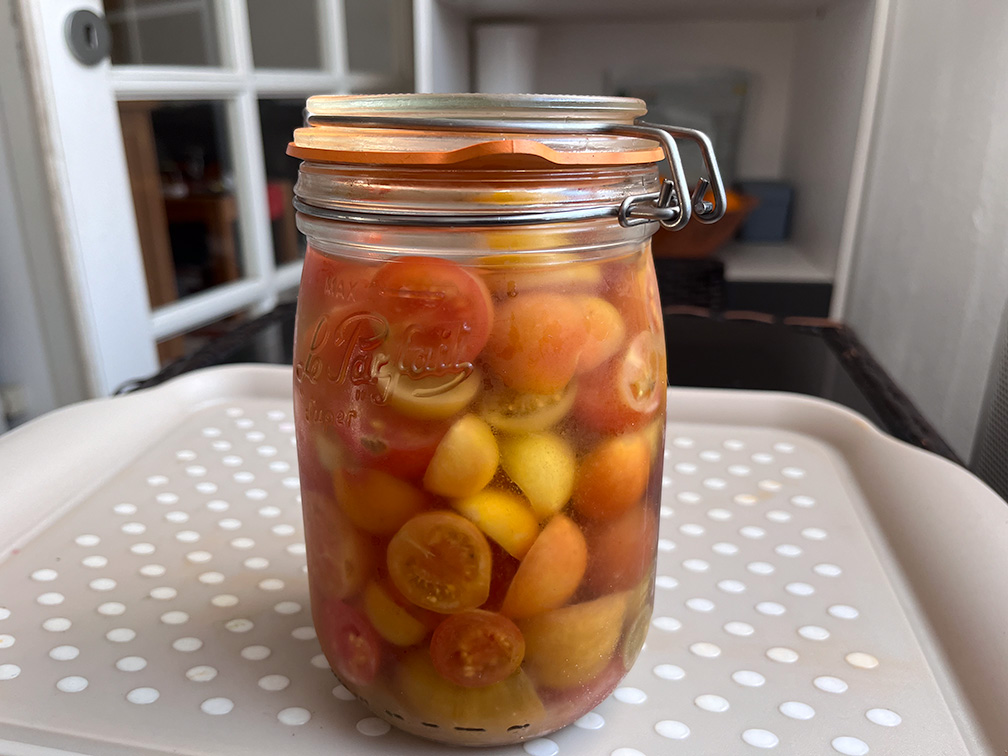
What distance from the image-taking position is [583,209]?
297 millimetres

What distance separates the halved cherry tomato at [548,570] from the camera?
12.1 inches

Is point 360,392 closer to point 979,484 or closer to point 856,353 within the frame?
point 979,484

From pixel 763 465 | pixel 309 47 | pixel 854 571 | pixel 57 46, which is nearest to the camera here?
pixel 854 571

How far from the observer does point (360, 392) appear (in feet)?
1.01

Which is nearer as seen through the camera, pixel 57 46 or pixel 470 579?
pixel 470 579

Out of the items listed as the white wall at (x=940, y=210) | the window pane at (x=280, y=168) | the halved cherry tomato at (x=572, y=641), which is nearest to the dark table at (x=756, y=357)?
the white wall at (x=940, y=210)

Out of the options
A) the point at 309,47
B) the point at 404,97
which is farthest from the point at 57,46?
the point at 404,97

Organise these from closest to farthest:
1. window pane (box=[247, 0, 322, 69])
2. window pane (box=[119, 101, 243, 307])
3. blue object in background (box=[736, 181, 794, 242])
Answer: window pane (box=[119, 101, 243, 307]) → window pane (box=[247, 0, 322, 69]) → blue object in background (box=[736, 181, 794, 242])

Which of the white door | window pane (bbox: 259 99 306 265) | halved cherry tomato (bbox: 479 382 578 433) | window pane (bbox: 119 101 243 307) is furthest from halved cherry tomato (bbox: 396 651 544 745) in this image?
window pane (bbox: 259 99 306 265)

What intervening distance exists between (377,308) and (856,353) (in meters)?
0.74

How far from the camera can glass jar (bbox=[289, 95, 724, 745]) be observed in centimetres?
29

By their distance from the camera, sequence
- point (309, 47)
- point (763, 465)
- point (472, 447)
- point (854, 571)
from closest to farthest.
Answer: point (472, 447) < point (854, 571) < point (763, 465) < point (309, 47)

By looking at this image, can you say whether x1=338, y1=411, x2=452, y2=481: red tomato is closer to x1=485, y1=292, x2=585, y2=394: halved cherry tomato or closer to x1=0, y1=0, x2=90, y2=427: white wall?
x1=485, y1=292, x2=585, y2=394: halved cherry tomato

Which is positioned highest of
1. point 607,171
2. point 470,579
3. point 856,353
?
point 607,171
